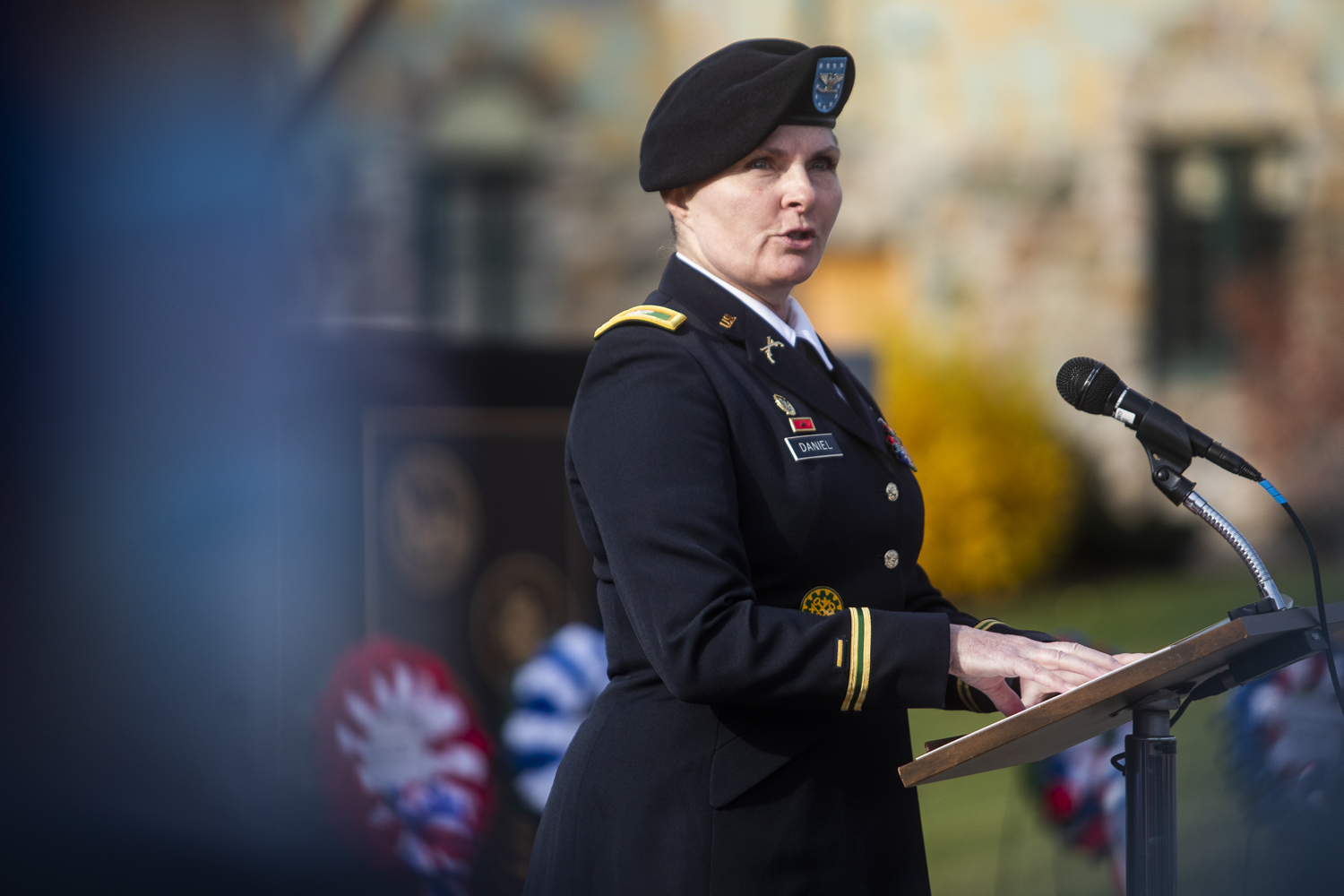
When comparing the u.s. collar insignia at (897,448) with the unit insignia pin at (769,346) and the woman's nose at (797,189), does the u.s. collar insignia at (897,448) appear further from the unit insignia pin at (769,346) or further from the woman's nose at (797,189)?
the woman's nose at (797,189)

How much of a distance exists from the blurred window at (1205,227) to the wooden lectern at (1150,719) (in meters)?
11.2

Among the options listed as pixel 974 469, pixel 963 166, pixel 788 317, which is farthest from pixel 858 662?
pixel 963 166

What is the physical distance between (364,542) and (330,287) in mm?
7144

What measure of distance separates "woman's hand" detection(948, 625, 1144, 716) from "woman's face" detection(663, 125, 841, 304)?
54 centimetres

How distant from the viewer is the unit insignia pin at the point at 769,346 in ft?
6.16

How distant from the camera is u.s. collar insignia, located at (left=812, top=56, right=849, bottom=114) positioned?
6.01ft

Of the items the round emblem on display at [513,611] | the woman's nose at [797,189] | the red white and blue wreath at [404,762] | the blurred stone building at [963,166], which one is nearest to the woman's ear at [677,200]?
the woman's nose at [797,189]

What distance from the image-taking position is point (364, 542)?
4.34 metres

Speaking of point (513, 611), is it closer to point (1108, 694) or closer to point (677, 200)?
point (677, 200)

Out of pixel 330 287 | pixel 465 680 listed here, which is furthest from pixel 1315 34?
pixel 465 680

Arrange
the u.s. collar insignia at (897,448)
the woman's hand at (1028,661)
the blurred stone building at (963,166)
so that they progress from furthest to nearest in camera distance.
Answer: the blurred stone building at (963,166) → the u.s. collar insignia at (897,448) → the woman's hand at (1028,661)

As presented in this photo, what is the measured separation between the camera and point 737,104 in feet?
5.94

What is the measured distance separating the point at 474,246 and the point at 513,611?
25.9 ft

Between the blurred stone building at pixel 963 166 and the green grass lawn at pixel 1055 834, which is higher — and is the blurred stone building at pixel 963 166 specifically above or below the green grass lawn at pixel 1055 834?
above
